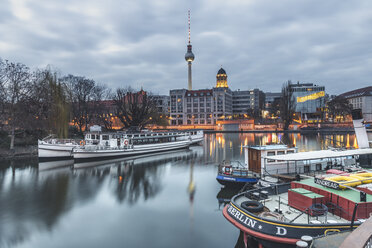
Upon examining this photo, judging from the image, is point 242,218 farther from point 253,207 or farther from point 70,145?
point 70,145

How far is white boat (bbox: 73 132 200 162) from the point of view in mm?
34875

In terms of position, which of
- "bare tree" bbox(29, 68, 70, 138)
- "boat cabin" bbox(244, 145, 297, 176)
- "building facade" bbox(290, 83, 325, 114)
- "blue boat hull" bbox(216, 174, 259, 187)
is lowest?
"blue boat hull" bbox(216, 174, 259, 187)

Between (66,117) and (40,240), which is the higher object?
(66,117)

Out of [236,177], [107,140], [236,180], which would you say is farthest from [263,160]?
[107,140]

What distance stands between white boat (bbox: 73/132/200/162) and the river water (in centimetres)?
550

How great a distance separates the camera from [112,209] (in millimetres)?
17344

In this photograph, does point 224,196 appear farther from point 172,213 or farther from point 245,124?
point 245,124

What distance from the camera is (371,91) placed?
418 ft

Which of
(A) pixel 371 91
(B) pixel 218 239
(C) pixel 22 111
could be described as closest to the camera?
(B) pixel 218 239

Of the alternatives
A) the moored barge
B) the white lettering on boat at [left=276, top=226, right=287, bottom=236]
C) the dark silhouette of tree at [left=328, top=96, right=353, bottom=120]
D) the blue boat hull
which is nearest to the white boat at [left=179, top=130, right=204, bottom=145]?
the blue boat hull

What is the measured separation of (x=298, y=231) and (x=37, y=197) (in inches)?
784

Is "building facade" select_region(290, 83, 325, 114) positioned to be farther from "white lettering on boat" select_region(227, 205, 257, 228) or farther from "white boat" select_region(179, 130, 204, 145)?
"white lettering on boat" select_region(227, 205, 257, 228)

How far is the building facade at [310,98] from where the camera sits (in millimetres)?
134250

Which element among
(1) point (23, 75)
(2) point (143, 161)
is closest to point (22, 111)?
(1) point (23, 75)
